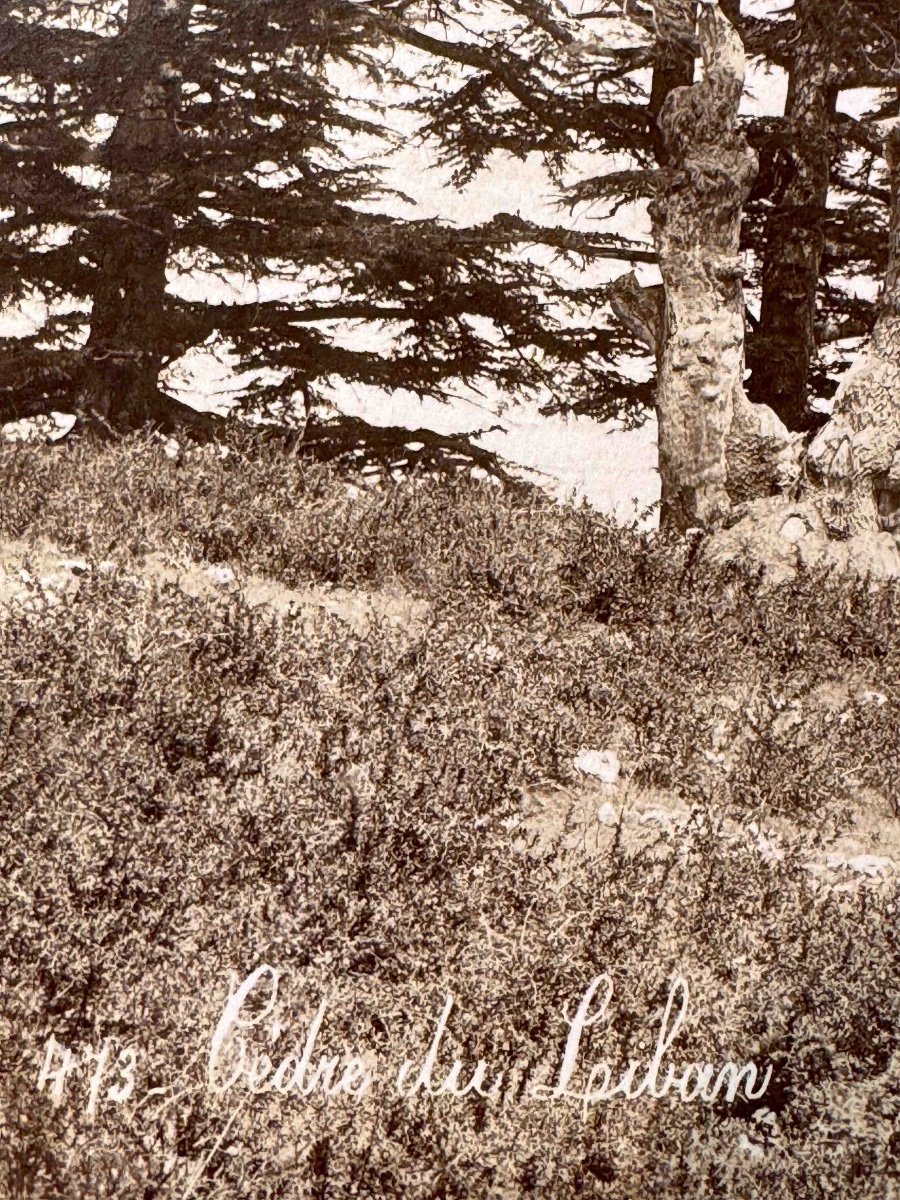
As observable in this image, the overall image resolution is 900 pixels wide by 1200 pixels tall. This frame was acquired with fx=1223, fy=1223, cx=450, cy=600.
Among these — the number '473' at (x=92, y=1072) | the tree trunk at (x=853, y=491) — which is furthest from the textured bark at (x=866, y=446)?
the number '473' at (x=92, y=1072)

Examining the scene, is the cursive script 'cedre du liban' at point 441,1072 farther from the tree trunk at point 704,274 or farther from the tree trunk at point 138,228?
the tree trunk at point 138,228

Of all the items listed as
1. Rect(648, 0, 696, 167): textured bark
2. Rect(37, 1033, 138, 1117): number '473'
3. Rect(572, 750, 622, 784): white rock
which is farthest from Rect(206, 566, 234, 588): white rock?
Rect(648, 0, 696, 167): textured bark

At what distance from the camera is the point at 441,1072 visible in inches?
139

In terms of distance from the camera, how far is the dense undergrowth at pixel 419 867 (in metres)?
3.22

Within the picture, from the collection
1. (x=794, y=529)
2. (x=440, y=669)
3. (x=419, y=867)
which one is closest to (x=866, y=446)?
(x=794, y=529)

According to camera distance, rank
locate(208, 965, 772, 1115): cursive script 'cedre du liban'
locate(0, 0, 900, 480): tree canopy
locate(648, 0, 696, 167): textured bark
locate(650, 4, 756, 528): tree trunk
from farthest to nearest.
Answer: locate(0, 0, 900, 480): tree canopy, locate(648, 0, 696, 167): textured bark, locate(650, 4, 756, 528): tree trunk, locate(208, 965, 772, 1115): cursive script 'cedre du liban'

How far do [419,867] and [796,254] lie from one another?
999 centimetres

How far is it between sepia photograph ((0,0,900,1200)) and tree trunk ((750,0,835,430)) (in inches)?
2.0

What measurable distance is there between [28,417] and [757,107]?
37185mm

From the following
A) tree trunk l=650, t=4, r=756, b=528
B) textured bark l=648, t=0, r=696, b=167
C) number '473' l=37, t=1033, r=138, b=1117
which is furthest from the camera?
textured bark l=648, t=0, r=696, b=167

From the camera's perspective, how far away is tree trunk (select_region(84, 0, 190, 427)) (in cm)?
1152

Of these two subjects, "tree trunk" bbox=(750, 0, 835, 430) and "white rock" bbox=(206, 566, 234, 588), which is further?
"tree trunk" bbox=(750, 0, 835, 430)

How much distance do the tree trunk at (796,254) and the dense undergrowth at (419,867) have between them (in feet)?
18.6

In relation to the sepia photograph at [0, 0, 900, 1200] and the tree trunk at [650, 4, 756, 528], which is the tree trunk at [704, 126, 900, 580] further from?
the tree trunk at [650, 4, 756, 528]
